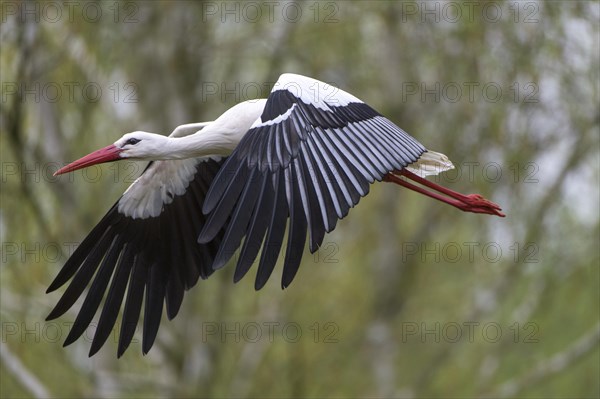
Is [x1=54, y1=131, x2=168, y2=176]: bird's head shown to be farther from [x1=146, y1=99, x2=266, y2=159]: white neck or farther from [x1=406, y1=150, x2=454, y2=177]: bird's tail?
[x1=406, y1=150, x2=454, y2=177]: bird's tail

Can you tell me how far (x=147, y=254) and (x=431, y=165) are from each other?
7.68ft

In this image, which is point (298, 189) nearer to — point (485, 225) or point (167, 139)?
point (167, 139)

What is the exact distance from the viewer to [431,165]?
9.12 meters

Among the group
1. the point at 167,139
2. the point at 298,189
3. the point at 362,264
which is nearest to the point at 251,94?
the point at 362,264

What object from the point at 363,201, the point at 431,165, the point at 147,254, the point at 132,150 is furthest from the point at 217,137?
the point at 363,201

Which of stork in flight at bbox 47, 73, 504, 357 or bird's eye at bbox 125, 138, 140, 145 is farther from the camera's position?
bird's eye at bbox 125, 138, 140, 145

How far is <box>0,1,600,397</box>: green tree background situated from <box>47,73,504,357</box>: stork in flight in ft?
12.4

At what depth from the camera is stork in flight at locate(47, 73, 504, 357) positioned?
7.04m

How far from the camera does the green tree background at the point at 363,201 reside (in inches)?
549

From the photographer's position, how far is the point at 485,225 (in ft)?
48.8

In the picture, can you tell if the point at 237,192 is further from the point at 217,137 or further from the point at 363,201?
the point at 363,201

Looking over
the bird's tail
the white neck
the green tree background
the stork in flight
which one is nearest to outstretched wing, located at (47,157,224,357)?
the stork in flight

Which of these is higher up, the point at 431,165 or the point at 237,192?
the point at 237,192

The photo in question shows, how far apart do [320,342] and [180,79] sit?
4.16 m
